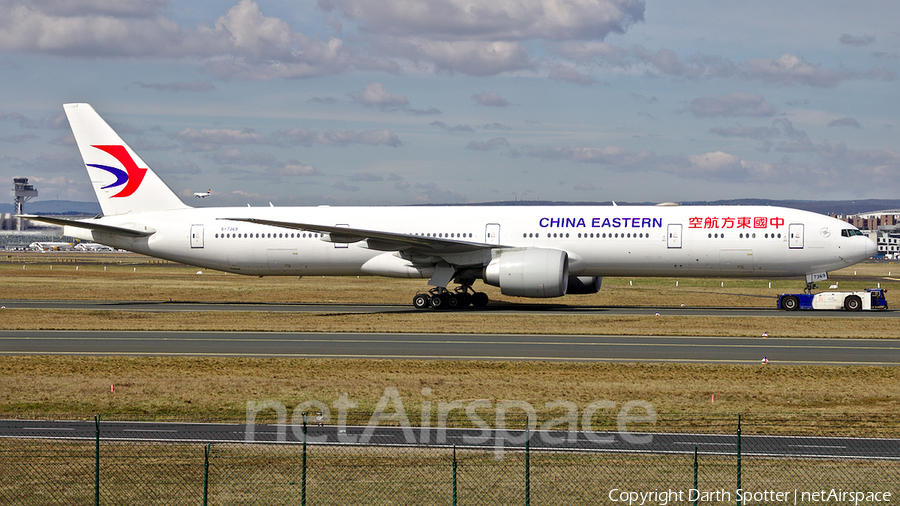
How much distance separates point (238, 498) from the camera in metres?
13.2

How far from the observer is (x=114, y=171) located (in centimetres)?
4625

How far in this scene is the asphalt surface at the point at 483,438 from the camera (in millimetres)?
15539

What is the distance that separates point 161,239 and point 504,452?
35.2 meters

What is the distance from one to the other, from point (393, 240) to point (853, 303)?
23039 millimetres

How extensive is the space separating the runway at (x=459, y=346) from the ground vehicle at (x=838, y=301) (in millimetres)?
10180

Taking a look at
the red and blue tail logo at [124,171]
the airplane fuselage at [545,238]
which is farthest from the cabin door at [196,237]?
the red and blue tail logo at [124,171]

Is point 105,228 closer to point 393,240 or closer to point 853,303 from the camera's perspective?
point 393,240

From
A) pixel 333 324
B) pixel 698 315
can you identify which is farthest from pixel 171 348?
pixel 698 315

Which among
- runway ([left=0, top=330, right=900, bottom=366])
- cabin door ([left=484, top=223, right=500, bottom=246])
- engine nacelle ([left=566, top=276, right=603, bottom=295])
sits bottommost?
runway ([left=0, top=330, right=900, bottom=366])

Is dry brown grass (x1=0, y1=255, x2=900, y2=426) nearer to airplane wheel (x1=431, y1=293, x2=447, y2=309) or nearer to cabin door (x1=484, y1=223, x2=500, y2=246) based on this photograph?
airplane wheel (x1=431, y1=293, x2=447, y2=309)

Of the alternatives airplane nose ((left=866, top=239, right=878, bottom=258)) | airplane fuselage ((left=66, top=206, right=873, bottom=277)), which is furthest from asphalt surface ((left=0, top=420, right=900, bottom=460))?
airplane nose ((left=866, top=239, right=878, bottom=258))

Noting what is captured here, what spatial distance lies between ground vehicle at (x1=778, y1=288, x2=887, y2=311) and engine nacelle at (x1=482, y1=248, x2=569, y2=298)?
12.1 m

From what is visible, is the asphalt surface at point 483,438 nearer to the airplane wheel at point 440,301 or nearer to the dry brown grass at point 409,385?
the dry brown grass at point 409,385

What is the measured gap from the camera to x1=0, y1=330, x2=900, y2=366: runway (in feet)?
87.4
